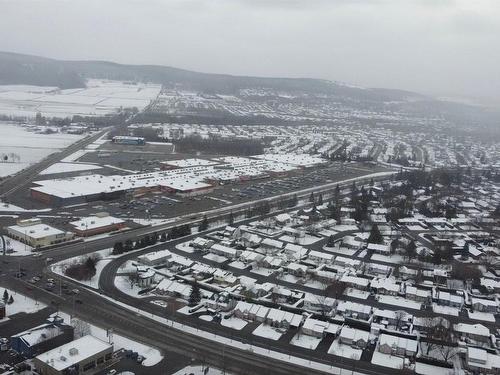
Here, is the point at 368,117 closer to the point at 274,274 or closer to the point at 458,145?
the point at 458,145

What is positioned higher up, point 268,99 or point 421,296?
point 268,99

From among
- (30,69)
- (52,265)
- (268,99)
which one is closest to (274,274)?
(52,265)

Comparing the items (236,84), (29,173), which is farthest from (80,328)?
(236,84)

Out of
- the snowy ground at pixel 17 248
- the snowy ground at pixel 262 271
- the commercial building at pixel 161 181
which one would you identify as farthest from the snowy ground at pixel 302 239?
the snowy ground at pixel 17 248

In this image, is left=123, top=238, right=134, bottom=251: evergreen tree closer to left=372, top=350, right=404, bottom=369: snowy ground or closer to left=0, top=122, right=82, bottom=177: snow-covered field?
left=372, top=350, right=404, bottom=369: snowy ground

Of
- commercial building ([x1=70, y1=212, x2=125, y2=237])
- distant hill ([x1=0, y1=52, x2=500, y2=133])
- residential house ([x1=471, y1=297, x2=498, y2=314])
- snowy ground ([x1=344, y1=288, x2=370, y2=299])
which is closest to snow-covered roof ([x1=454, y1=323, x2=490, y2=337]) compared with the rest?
residential house ([x1=471, y1=297, x2=498, y2=314])
